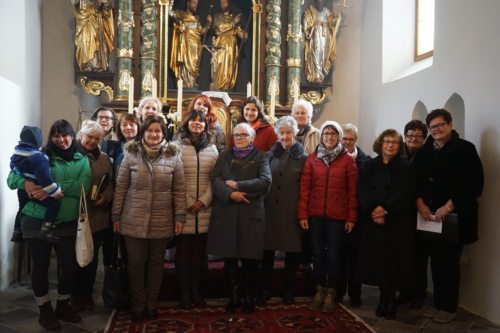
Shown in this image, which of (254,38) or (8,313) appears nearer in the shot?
(8,313)

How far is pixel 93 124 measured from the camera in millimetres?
3660

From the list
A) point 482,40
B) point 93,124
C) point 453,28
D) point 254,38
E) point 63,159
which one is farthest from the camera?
point 254,38

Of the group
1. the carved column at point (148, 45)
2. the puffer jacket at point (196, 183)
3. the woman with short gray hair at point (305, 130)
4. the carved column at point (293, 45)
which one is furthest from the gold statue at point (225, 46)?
the puffer jacket at point (196, 183)

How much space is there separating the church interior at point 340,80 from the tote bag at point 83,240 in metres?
1.56

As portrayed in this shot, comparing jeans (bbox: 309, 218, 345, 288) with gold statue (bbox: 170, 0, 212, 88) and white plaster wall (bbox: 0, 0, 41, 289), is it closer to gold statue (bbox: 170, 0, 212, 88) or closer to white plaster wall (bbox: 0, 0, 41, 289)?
white plaster wall (bbox: 0, 0, 41, 289)

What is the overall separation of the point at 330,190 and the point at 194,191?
1.09 meters

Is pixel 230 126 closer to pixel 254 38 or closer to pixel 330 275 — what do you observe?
pixel 254 38

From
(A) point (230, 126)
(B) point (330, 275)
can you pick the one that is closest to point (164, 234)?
(B) point (330, 275)

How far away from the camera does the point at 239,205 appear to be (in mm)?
3650

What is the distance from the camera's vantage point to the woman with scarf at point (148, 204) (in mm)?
3395

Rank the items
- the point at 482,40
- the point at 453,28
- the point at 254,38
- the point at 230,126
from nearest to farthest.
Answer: the point at 482,40 < the point at 453,28 < the point at 230,126 < the point at 254,38

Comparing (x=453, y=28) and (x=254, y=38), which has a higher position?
(x=254, y=38)

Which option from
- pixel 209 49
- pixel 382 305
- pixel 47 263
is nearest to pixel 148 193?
pixel 47 263

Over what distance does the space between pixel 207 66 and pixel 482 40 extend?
4.07m
